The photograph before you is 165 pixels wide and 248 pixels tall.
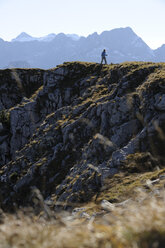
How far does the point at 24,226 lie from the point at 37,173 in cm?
2189

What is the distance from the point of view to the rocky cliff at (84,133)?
16578 mm

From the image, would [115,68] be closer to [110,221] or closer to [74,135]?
[74,135]

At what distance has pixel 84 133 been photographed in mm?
25062

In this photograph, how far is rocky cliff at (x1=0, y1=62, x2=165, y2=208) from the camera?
54.4ft

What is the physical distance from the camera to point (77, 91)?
3709 centimetres

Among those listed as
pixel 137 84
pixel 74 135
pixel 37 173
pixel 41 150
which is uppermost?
pixel 137 84

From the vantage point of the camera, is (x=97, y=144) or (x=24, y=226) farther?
(x=97, y=144)

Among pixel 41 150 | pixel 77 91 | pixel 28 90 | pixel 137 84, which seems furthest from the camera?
pixel 28 90

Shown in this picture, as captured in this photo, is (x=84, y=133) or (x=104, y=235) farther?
(x=84, y=133)

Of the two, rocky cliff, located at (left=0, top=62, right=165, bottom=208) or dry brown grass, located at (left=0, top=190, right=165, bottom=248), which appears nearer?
dry brown grass, located at (left=0, top=190, right=165, bottom=248)

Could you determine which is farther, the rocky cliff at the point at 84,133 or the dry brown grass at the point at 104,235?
the rocky cliff at the point at 84,133

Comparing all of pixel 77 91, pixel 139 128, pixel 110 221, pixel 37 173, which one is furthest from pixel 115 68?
pixel 110 221

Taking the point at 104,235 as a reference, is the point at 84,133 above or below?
below

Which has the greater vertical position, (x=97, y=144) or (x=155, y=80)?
(x=155, y=80)
